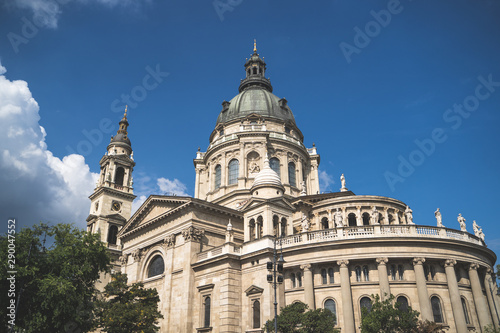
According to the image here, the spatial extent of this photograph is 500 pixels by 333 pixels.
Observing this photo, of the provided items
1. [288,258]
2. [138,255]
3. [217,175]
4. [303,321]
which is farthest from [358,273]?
[217,175]

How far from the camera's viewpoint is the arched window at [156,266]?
42144 mm

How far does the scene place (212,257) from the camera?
117 feet

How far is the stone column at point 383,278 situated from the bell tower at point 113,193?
145 ft

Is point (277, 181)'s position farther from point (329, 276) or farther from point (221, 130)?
point (221, 130)

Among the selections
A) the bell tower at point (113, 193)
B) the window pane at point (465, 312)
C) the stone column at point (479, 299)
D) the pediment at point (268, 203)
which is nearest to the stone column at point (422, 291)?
the window pane at point (465, 312)

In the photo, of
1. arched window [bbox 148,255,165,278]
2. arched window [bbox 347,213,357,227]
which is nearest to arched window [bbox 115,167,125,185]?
arched window [bbox 148,255,165,278]

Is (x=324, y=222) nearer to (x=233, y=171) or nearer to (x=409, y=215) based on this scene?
(x=409, y=215)

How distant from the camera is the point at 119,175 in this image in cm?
6888

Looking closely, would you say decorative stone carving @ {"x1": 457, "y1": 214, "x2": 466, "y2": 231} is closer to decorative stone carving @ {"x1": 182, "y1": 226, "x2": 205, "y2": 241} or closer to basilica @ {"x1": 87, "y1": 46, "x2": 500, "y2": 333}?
basilica @ {"x1": 87, "y1": 46, "x2": 500, "y2": 333}

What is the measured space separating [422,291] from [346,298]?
5.26 m

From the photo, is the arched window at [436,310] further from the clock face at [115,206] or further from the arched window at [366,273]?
the clock face at [115,206]

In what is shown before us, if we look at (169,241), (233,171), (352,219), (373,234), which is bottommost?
(373,234)

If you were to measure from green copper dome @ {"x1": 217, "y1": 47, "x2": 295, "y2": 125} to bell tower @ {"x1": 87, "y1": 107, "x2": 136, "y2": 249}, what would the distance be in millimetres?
18726

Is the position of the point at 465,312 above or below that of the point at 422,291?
below
